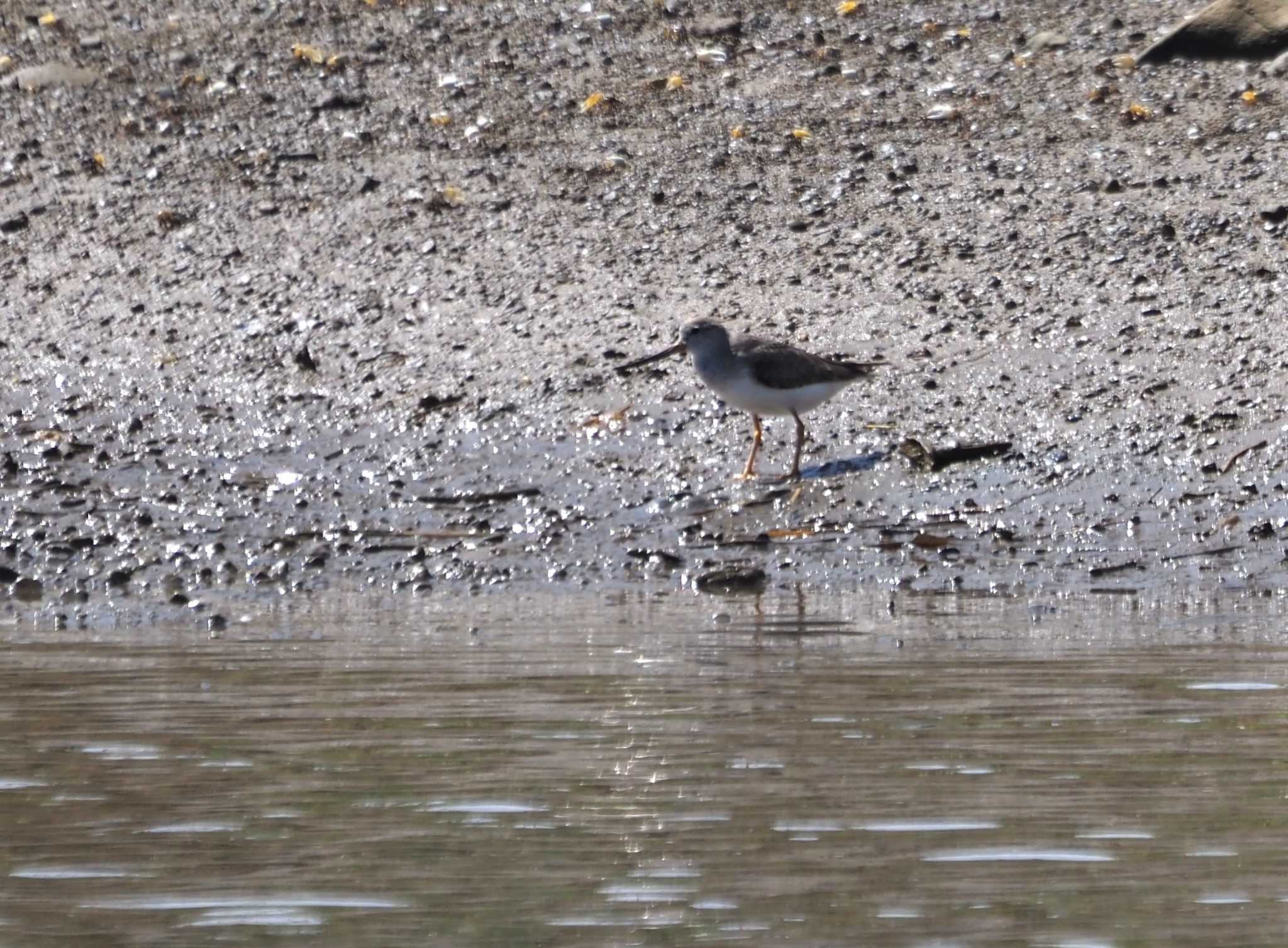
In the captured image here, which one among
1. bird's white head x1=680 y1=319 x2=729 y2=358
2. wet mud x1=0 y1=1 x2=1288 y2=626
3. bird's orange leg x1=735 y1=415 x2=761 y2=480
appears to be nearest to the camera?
wet mud x1=0 y1=1 x2=1288 y2=626

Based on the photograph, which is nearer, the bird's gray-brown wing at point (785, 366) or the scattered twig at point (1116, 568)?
the scattered twig at point (1116, 568)

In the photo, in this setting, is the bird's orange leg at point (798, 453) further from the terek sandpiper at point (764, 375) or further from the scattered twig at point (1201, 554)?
the scattered twig at point (1201, 554)

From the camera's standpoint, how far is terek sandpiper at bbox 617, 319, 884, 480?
9.71m

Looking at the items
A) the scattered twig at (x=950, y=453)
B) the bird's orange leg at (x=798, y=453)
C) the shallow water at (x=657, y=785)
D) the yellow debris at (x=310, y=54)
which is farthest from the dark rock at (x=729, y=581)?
the yellow debris at (x=310, y=54)

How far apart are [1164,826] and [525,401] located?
6138 mm

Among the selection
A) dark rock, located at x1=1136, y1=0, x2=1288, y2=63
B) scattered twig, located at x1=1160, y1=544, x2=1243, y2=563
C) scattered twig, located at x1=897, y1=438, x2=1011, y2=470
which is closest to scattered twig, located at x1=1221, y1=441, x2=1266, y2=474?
scattered twig, located at x1=1160, y1=544, x2=1243, y2=563

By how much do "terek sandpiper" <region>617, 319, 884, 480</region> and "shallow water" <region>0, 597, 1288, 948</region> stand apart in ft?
7.09

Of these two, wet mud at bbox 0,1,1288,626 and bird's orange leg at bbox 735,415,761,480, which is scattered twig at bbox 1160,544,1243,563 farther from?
bird's orange leg at bbox 735,415,761,480

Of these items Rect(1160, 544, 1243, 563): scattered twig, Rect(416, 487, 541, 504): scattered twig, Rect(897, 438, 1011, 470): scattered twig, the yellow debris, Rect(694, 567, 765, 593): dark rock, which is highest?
the yellow debris

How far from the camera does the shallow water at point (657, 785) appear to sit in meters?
4.41

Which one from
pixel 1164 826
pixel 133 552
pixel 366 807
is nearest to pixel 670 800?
pixel 366 807

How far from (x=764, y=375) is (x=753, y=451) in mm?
418

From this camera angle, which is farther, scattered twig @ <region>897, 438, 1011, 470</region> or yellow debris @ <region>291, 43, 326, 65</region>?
yellow debris @ <region>291, 43, 326, 65</region>

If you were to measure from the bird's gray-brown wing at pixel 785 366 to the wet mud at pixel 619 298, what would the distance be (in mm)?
378
